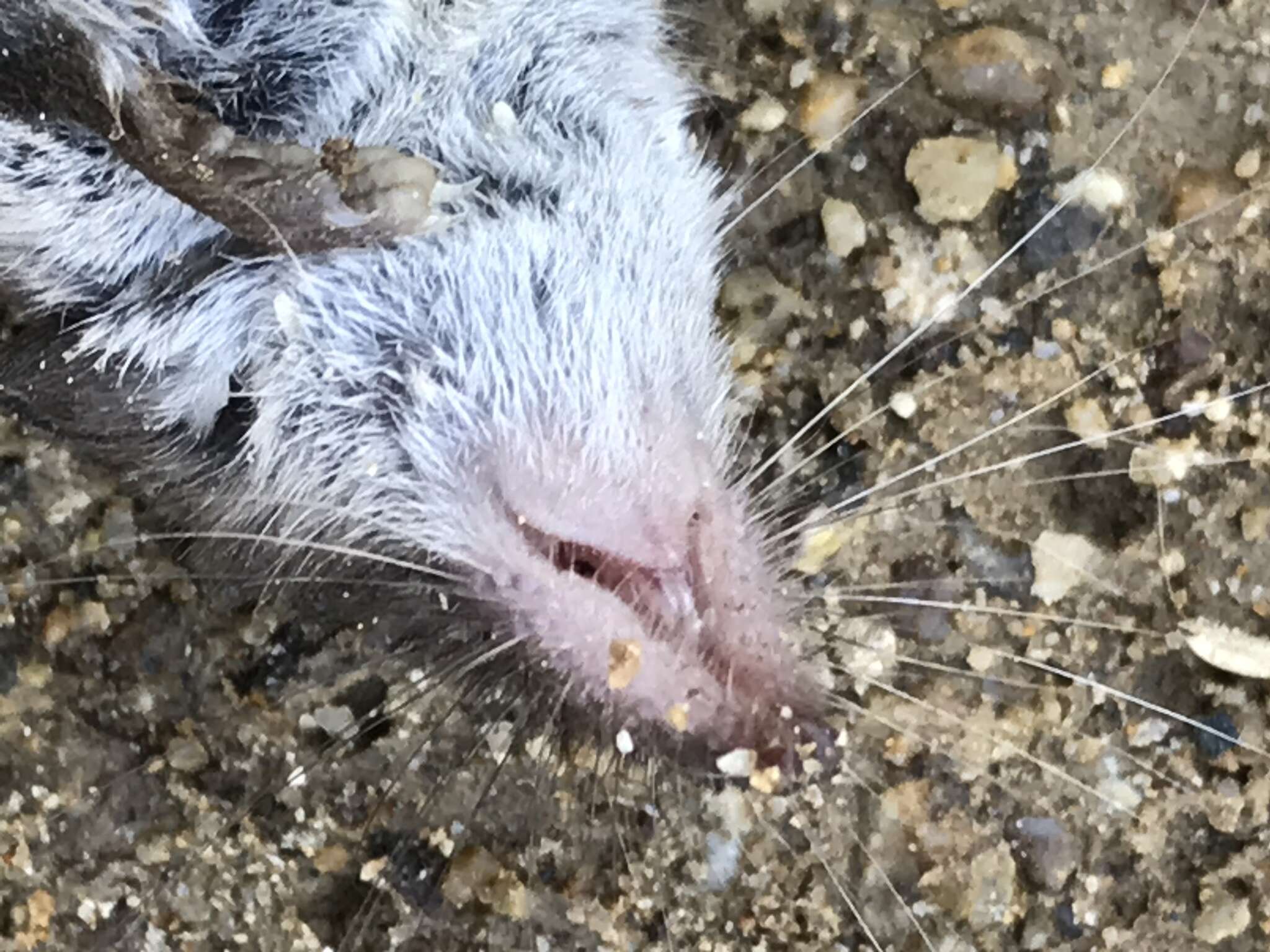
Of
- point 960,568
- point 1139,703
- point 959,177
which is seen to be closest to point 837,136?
point 959,177

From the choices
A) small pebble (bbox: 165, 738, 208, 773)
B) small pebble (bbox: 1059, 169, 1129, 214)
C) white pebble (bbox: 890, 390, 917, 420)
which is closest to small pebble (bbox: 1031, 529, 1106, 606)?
white pebble (bbox: 890, 390, 917, 420)

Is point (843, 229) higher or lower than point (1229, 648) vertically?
higher

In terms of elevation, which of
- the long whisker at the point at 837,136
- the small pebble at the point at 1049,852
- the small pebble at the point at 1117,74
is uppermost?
the small pebble at the point at 1117,74

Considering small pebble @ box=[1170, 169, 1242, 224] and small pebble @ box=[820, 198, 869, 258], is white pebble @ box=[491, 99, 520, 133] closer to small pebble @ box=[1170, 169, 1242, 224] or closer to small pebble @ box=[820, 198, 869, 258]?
small pebble @ box=[820, 198, 869, 258]

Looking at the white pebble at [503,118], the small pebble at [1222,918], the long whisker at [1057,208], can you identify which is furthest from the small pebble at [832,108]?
the small pebble at [1222,918]

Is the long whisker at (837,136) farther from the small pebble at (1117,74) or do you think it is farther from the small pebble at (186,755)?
the small pebble at (186,755)

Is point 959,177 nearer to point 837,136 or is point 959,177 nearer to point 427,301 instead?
point 837,136

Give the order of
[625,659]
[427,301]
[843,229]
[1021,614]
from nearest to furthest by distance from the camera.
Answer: [625,659] → [427,301] → [1021,614] → [843,229]
